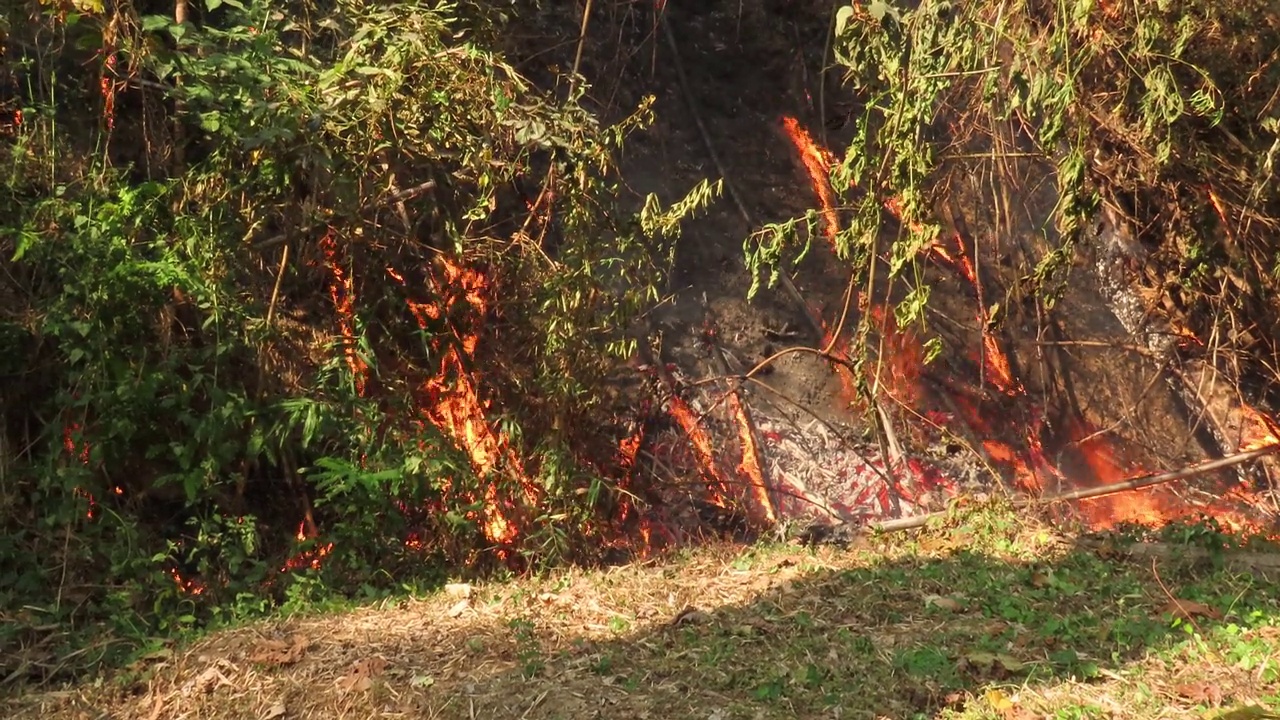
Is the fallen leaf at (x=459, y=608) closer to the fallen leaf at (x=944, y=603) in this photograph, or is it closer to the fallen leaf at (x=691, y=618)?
the fallen leaf at (x=691, y=618)

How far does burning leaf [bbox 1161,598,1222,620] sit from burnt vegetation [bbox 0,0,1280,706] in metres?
1.52

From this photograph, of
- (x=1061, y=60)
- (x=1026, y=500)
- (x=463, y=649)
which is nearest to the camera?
(x=463, y=649)

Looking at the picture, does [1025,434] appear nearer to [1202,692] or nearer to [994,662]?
[994,662]

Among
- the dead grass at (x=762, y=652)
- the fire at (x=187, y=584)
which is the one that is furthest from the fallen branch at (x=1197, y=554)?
the fire at (x=187, y=584)

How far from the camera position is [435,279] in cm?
704

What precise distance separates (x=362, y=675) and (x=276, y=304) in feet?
8.02

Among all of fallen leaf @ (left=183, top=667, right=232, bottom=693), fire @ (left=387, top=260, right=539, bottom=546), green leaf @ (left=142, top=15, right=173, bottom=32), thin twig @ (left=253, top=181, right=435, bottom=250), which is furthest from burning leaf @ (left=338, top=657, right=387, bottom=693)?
green leaf @ (left=142, top=15, right=173, bottom=32)

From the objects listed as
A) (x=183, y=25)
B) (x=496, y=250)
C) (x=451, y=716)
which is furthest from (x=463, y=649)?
(x=183, y=25)

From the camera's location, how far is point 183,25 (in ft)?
19.1

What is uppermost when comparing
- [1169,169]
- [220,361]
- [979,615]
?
[1169,169]

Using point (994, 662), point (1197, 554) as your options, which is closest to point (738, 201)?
point (1197, 554)

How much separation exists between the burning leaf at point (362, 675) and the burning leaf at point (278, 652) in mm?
323

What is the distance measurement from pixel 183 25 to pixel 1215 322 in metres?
6.23

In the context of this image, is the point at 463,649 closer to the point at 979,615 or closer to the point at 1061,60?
A: the point at 979,615
